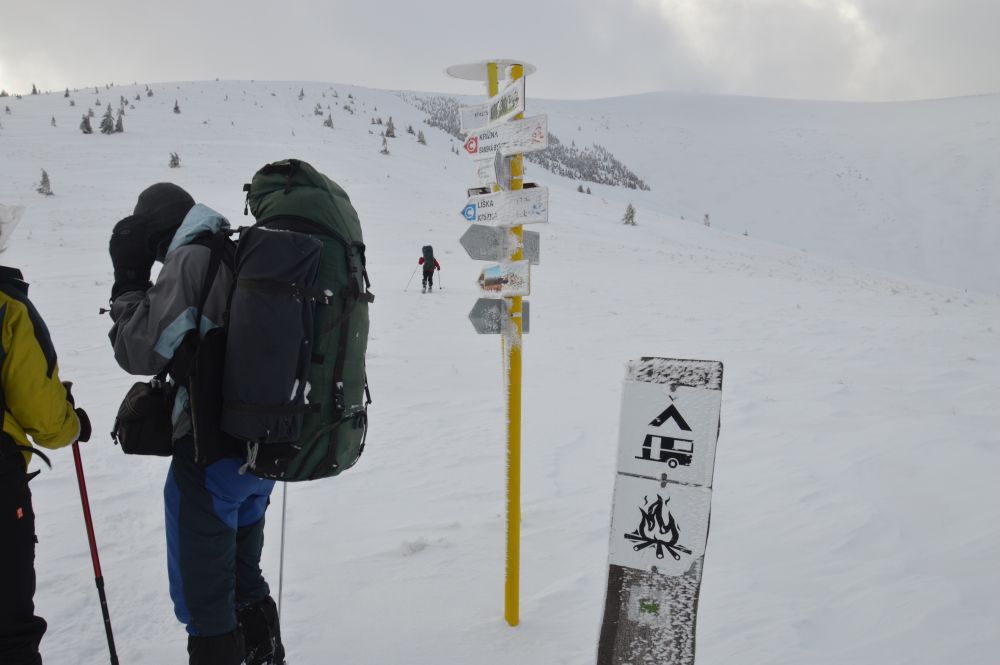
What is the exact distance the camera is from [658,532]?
1.80m

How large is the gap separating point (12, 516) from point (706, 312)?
37.8ft

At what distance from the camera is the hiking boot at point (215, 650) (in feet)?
7.23

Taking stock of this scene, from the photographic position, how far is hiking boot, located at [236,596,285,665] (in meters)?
2.57

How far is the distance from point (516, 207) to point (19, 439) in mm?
2057

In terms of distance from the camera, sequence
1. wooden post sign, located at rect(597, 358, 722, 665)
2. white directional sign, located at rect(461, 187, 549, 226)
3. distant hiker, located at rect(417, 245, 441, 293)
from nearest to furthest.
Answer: wooden post sign, located at rect(597, 358, 722, 665)
white directional sign, located at rect(461, 187, 549, 226)
distant hiker, located at rect(417, 245, 441, 293)

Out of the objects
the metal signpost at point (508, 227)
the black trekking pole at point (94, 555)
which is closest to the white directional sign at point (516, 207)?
the metal signpost at point (508, 227)

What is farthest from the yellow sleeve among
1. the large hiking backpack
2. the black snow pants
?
the large hiking backpack

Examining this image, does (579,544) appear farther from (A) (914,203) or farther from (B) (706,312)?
(A) (914,203)

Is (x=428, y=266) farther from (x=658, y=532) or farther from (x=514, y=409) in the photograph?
(x=658, y=532)

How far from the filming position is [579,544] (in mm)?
3773

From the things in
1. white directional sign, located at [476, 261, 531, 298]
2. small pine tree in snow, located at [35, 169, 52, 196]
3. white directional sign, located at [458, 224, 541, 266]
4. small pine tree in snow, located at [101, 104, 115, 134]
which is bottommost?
white directional sign, located at [476, 261, 531, 298]

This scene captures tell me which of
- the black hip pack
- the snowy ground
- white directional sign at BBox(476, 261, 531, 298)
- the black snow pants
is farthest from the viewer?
the snowy ground

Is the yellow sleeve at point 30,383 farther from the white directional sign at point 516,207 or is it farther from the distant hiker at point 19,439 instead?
the white directional sign at point 516,207

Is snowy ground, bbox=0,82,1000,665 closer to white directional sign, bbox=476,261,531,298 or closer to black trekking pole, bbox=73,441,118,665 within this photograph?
black trekking pole, bbox=73,441,118,665
